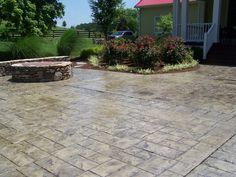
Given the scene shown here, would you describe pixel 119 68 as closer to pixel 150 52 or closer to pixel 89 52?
pixel 150 52

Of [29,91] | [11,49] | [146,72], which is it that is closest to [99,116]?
[29,91]

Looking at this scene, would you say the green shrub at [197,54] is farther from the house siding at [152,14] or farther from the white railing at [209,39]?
the house siding at [152,14]

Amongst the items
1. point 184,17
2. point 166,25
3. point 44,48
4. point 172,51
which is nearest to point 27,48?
point 44,48

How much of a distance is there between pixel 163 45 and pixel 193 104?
590 centimetres

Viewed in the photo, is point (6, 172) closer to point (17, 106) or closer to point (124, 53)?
point (17, 106)

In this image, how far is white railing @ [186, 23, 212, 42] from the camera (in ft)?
50.3

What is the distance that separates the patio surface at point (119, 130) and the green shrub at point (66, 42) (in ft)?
21.0

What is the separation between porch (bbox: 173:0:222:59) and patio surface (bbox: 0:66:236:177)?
6058 millimetres

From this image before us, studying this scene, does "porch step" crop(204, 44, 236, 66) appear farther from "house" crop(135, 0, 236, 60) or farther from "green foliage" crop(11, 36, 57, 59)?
"green foliage" crop(11, 36, 57, 59)

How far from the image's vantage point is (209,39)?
14164 millimetres

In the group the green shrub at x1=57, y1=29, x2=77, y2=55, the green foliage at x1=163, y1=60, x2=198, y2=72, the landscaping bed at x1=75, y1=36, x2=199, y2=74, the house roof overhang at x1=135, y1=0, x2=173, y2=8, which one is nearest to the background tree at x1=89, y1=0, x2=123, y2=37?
the house roof overhang at x1=135, y1=0, x2=173, y2=8

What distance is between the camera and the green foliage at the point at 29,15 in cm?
1359

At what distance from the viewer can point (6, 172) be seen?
3.63m

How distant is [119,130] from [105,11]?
19.2 m
